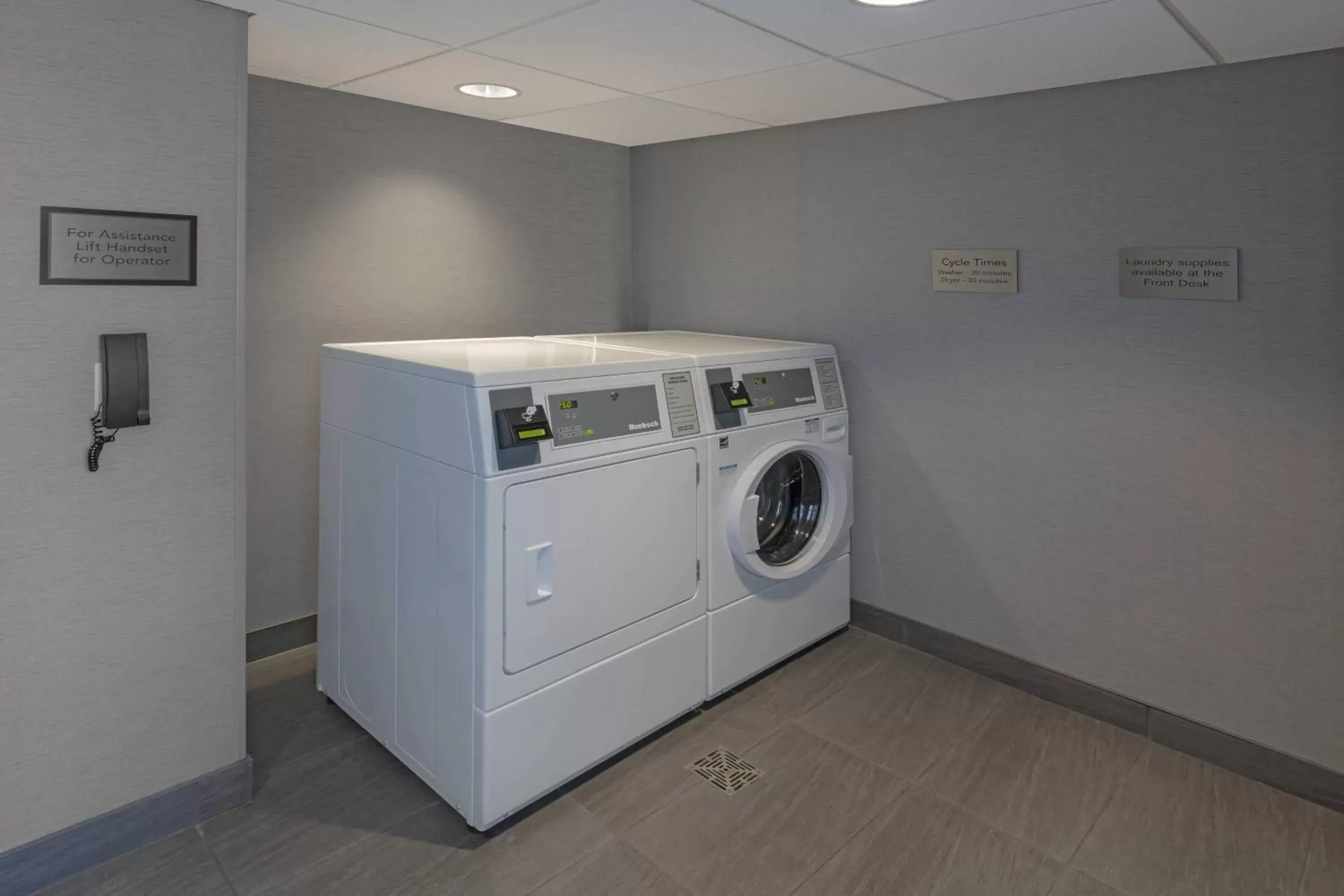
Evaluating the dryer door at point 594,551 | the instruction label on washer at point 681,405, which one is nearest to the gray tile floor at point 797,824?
→ the dryer door at point 594,551

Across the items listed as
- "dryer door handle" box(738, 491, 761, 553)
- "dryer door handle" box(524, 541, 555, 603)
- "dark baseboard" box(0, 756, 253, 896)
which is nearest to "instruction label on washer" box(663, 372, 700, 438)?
"dryer door handle" box(738, 491, 761, 553)

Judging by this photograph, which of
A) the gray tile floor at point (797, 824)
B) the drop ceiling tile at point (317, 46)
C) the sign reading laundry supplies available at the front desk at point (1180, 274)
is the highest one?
the drop ceiling tile at point (317, 46)

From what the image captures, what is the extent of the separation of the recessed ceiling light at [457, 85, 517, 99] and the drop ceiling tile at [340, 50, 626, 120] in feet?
0.08

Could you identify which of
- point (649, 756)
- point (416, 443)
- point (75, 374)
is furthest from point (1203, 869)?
point (75, 374)

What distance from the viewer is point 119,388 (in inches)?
74.2

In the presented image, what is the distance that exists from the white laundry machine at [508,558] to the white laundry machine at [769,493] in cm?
10

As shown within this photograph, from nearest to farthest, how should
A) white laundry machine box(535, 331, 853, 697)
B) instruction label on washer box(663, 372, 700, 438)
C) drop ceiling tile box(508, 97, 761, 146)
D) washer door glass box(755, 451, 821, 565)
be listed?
1. instruction label on washer box(663, 372, 700, 438)
2. white laundry machine box(535, 331, 853, 697)
3. drop ceiling tile box(508, 97, 761, 146)
4. washer door glass box(755, 451, 821, 565)

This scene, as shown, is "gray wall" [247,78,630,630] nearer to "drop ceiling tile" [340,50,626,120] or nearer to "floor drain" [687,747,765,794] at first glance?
"drop ceiling tile" [340,50,626,120]

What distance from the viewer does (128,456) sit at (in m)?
1.96

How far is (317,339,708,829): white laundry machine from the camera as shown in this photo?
210 centimetres

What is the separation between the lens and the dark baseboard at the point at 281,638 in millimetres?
3020

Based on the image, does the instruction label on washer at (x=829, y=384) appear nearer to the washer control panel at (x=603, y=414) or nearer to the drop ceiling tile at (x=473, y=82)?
the washer control panel at (x=603, y=414)

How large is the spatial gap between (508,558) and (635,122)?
6.29 feet

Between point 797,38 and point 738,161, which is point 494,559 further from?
point 738,161
